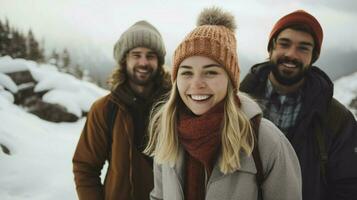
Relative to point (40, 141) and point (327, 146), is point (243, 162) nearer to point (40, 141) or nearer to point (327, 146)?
point (327, 146)

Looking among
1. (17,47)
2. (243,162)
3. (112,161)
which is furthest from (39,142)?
(17,47)

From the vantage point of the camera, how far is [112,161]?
2418mm

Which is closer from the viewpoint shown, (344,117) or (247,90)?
(344,117)

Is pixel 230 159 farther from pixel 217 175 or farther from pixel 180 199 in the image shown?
pixel 180 199

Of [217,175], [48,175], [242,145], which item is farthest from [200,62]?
[48,175]

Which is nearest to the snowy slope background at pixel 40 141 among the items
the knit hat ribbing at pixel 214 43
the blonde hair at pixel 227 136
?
the blonde hair at pixel 227 136

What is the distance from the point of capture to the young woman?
1.61m

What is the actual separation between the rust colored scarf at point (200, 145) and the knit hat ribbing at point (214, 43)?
237mm

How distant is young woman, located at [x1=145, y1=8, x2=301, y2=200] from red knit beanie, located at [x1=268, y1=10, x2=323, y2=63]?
0.67m

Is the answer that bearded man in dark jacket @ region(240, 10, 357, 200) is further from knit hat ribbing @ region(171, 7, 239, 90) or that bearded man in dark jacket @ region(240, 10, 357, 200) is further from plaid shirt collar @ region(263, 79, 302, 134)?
knit hat ribbing @ region(171, 7, 239, 90)

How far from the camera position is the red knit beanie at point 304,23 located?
2.28m

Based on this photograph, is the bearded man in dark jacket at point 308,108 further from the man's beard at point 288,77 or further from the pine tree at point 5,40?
the pine tree at point 5,40

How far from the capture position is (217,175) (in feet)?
5.49

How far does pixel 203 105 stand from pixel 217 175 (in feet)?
1.26
